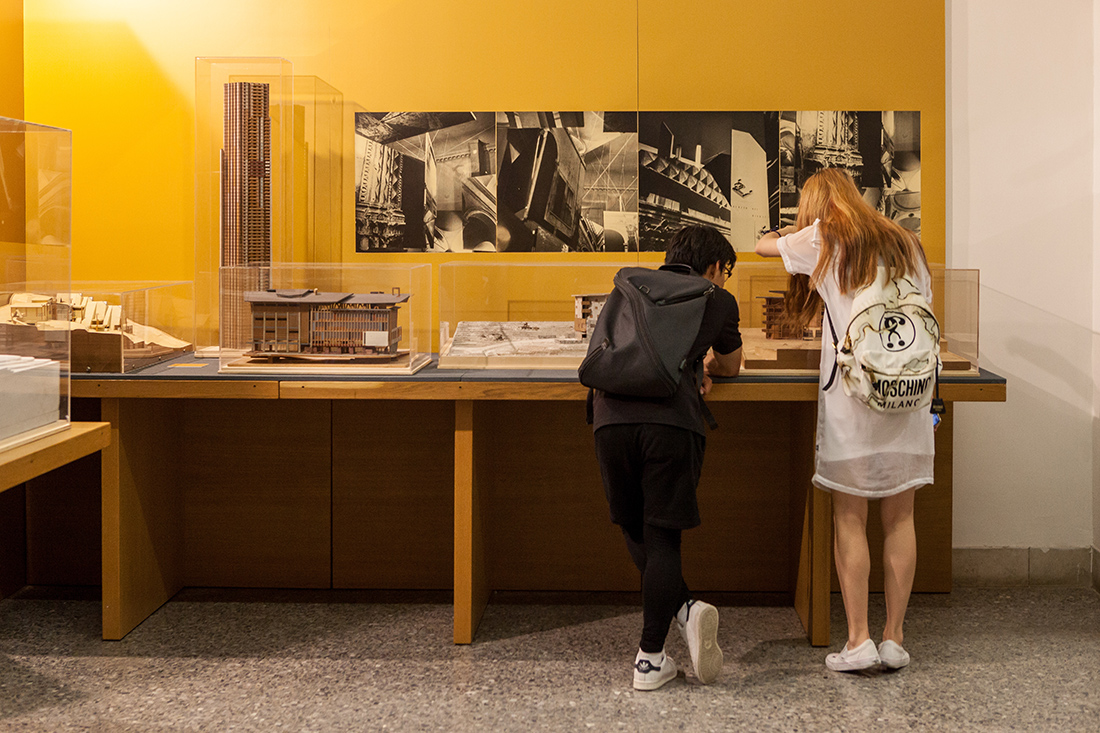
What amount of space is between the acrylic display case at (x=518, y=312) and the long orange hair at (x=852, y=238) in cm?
85

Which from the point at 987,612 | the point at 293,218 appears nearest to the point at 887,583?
the point at 987,612

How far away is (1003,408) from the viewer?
436 cm

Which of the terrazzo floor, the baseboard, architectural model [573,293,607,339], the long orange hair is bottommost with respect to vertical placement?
the terrazzo floor

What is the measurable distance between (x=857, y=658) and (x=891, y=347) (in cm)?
107

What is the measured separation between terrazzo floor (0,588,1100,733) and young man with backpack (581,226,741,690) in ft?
0.75

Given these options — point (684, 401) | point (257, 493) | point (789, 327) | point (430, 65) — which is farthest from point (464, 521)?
point (430, 65)

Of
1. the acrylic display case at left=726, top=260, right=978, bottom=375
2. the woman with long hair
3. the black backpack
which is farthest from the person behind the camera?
the acrylic display case at left=726, top=260, right=978, bottom=375

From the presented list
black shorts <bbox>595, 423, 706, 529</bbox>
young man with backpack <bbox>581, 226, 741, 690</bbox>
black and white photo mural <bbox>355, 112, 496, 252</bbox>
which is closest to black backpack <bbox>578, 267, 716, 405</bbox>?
young man with backpack <bbox>581, 226, 741, 690</bbox>

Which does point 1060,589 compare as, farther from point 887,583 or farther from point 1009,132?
point 1009,132

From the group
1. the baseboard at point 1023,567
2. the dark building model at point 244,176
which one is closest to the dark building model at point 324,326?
the dark building model at point 244,176

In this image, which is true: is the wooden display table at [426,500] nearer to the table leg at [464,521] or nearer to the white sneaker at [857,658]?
the table leg at [464,521]

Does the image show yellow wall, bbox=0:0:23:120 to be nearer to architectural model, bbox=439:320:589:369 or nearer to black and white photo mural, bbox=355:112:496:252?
black and white photo mural, bbox=355:112:496:252

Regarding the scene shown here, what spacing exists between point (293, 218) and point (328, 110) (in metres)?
0.51

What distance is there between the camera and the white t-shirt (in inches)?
126
